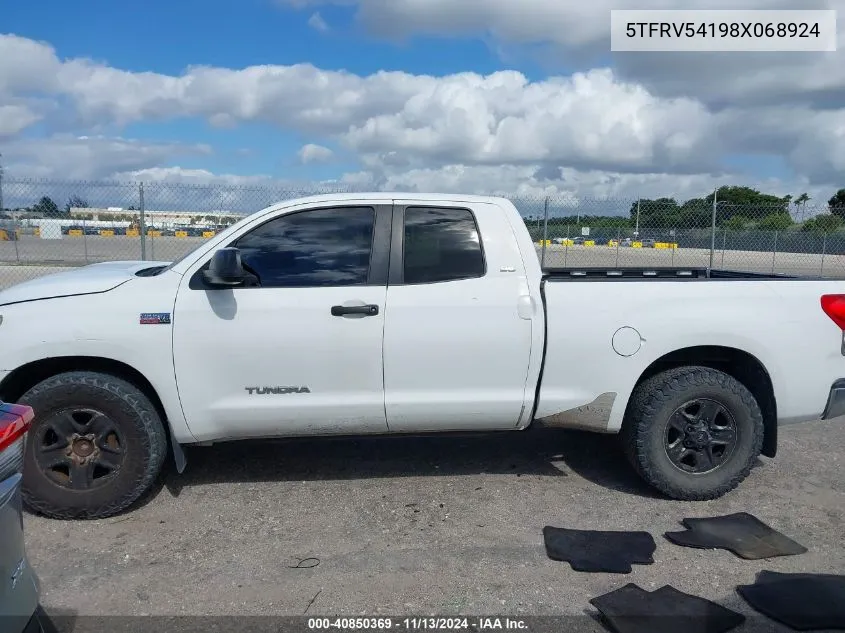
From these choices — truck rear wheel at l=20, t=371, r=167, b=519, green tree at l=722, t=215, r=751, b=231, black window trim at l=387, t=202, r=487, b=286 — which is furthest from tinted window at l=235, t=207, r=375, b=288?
green tree at l=722, t=215, r=751, b=231

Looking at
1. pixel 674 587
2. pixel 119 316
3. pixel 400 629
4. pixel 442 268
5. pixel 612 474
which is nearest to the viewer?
pixel 400 629

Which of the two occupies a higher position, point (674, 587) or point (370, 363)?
point (370, 363)

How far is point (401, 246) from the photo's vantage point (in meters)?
4.33

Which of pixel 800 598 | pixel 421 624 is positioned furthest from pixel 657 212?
pixel 421 624

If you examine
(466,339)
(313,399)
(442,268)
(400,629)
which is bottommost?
(400,629)

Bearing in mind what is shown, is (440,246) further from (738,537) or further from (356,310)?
(738,537)

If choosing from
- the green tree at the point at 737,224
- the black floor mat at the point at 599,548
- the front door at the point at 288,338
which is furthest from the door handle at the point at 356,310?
the green tree at the point at 737,224

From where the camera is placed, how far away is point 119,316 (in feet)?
13.3

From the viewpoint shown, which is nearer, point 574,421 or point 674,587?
point 674,587

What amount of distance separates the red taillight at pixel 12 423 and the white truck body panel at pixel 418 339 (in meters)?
1.65

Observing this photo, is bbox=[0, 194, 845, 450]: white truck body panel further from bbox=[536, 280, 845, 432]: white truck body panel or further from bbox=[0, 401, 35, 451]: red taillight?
bbox=[0, 401, 35, 451]: red taillight

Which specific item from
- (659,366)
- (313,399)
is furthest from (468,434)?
(659,366)

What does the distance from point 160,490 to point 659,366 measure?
3321mm

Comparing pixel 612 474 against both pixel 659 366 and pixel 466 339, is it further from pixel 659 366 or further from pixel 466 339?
pixel 466 339
